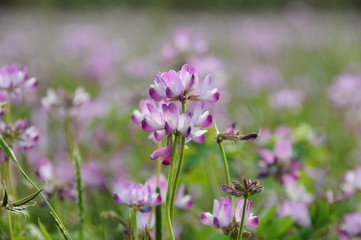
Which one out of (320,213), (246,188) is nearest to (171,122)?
(246,188)

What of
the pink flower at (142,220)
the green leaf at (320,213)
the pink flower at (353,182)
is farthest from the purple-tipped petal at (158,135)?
the pink flower at (353,182)

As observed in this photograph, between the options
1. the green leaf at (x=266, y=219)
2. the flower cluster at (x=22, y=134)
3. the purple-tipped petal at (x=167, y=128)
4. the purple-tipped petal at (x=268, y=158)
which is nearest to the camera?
the purple-tipped petal at (x=167, y=128)

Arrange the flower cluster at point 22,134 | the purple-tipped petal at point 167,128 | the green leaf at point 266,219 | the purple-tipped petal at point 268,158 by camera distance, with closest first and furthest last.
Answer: the purple-tipped petal at point 167,128 < the flower cluster at point 22,134 < the green leaf at point 266,219 < the purple-tipped petal at point 268,158

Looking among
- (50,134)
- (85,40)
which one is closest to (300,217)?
(50,134)

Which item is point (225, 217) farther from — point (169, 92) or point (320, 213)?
point (320, 213)

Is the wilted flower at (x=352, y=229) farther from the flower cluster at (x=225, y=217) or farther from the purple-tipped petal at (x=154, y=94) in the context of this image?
the purple-tipped petal at (x=154, y=94)

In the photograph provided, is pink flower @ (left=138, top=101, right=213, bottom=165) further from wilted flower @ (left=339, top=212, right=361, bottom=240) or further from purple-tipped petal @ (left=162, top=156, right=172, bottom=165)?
wilted flower @ (left=339, top=212, right=361, bottom=240)

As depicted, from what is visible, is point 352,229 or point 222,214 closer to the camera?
point 222,214

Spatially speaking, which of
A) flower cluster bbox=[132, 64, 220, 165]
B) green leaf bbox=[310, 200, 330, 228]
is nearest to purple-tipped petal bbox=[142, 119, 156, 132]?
flower cluster bbox=[132, 64, 220, 165]

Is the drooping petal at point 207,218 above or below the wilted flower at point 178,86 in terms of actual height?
below

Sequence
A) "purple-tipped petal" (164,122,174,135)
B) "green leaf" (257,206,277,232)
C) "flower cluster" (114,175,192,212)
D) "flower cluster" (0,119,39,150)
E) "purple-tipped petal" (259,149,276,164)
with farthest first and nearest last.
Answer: "purple-tipped petal" (259,149,276,164), "green leaf" (257,206,277,232), "flower cluster" (0,119,39,150), "flower cluster" (114,175,192,212), "purple-tipped petal" (164,122,174,135)
